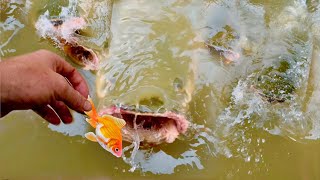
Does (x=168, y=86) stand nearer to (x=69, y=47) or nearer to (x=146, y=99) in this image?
(x=146, y=99)

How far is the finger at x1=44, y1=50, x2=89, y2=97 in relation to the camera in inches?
103

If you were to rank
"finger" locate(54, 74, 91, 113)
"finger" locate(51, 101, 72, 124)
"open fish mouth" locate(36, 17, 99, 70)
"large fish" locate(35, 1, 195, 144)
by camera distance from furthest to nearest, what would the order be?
"open fish mouth" locate(36, 17, 99, 70), "large fish" locate(35, 1, 195, 144), "finger" locate(51, 101, 72, 124), "finger" locate(54, 74, 91, 113)

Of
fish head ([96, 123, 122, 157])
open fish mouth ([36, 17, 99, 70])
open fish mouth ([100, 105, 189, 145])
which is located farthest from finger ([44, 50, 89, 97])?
open fish mouth ([36, 17, 99, 70])

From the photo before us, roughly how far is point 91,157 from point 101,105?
0.38 metres

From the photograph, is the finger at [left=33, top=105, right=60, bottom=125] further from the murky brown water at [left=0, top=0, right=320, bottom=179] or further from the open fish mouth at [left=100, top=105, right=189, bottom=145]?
the murky brown water at [left=0, top=0, right=320, bottom=179]

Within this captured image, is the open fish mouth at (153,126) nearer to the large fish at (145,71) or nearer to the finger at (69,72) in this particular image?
the large fish at (145,71)

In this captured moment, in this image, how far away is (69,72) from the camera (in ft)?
9.07

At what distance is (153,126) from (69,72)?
825 mm

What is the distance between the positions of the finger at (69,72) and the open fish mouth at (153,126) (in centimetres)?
38

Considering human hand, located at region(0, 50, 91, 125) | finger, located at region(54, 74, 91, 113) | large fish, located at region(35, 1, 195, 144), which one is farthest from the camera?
large fish, located at region(35, 1, 195, 144)

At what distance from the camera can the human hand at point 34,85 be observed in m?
2.32

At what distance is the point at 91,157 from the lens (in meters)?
3.30

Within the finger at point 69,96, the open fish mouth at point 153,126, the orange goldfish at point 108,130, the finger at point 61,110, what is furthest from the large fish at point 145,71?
the finger at point 69,96

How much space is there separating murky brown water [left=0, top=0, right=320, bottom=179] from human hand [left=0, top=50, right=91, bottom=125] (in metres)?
0.72
